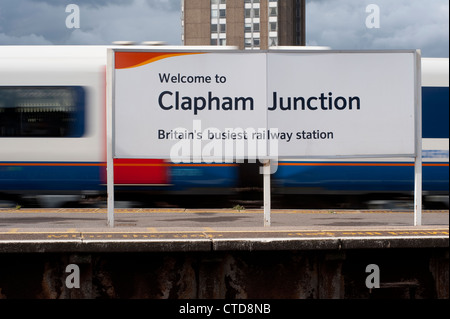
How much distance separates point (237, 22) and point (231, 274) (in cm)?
9133

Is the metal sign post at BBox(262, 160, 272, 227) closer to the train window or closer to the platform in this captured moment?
the platform

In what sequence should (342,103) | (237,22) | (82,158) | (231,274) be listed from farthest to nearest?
1. (237,22)
2. (82,158)
3. (342,103)
4. (231,274)

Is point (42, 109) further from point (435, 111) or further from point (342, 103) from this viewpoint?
point (435, 111)

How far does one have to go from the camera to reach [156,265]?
5.62 metres

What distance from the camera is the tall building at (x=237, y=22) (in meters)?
92.9

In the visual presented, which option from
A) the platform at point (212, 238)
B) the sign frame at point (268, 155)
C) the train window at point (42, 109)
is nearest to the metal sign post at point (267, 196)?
the sign frame at point (268, 155)

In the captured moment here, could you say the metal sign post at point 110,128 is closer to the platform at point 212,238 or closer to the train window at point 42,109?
the platform at point 212,238

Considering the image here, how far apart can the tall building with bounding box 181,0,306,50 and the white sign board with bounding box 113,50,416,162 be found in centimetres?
8621

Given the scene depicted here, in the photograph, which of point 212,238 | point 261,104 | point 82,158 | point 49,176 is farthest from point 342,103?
point 49,176

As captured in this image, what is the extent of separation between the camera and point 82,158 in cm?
1245

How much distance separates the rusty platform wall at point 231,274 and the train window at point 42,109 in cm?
718
